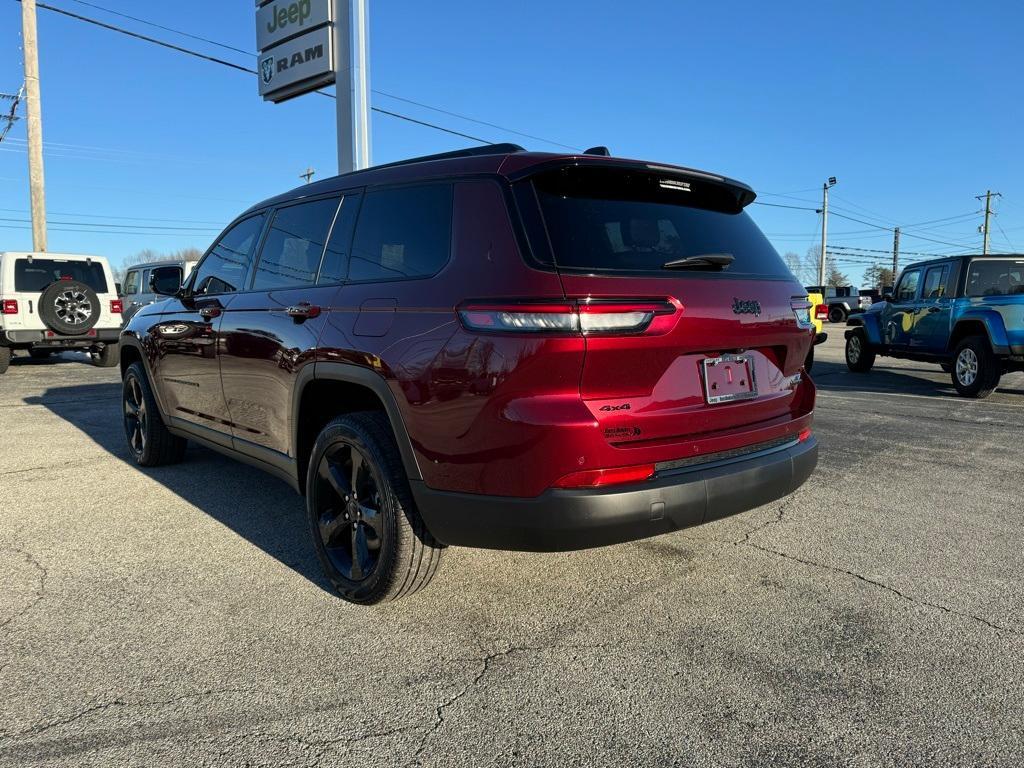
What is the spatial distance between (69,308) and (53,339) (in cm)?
107

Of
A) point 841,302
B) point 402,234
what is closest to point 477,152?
point 402,234

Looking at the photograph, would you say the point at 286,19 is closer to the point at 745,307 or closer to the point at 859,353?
the point at 859,353

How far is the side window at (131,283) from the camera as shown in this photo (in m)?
18.6

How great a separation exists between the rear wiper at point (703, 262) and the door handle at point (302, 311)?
1.56 meters

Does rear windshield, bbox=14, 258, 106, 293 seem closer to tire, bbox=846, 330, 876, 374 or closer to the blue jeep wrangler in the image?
tire, bbox=846, 330, 876, 374

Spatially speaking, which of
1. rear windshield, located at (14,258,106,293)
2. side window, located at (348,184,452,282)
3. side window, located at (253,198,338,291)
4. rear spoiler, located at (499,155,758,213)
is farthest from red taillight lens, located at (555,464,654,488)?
rear windshield, located at (14,258,106,293)

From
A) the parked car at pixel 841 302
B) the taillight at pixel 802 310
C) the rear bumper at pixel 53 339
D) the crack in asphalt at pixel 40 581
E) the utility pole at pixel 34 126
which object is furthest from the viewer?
the parked car at pixel 841 302

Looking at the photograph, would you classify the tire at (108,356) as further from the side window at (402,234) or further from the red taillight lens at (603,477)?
the red taillight lens at (603,477)

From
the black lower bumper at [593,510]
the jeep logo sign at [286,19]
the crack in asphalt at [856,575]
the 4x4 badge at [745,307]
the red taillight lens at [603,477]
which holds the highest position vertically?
the jeep logo sign at [286,19]

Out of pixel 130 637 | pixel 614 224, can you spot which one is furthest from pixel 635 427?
pixel 130 637

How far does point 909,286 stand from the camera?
11359 mm

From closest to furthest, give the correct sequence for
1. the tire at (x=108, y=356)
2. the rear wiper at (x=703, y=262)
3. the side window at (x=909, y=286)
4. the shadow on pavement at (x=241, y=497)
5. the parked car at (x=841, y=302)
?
the rear wiper at (x=703, y=262) < the shadow on pavement at (x=241, y=497) < the side window at (x=909, y=286) < the tire at (x=108, y=356) < the parked car at (x=841, y=302)

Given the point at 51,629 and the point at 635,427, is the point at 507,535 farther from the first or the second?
the point at 51,629

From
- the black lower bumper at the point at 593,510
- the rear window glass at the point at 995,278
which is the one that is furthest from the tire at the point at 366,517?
the rear window glass at the point at 995,278
